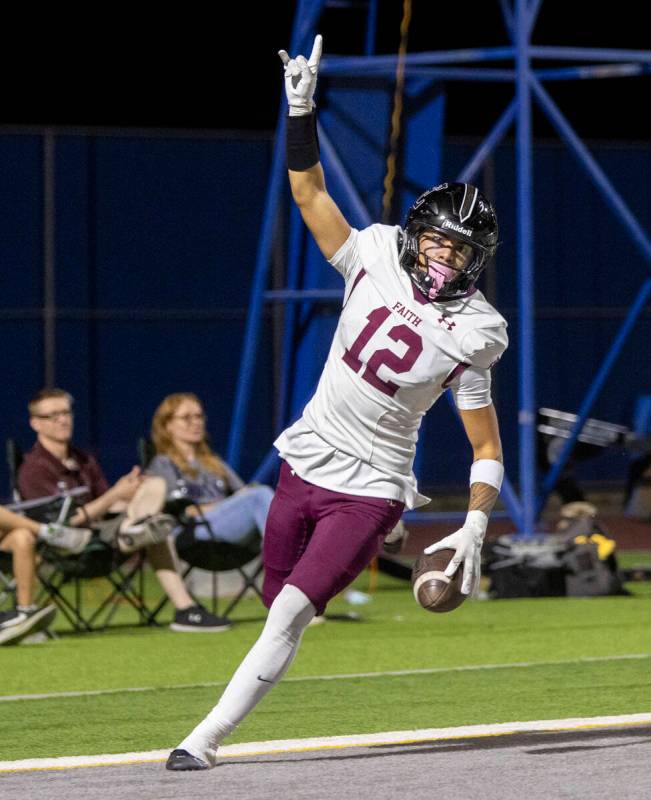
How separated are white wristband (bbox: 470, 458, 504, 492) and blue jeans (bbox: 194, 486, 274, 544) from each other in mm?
4688

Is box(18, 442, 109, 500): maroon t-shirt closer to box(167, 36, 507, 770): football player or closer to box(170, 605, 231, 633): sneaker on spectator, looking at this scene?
box(170, 605, 231, 633): sneaker on spectator

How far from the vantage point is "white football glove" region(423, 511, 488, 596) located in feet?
19.4

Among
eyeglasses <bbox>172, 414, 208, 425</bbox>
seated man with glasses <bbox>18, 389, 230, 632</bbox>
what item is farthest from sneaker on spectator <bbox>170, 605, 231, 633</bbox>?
eyeglasses <bbox>172, 414, 208, 425</bbox>

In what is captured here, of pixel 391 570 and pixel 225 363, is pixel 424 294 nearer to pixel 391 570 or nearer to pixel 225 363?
pixel 391 570

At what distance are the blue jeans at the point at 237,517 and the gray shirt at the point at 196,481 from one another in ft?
0.77

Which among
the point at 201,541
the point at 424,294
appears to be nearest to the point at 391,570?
the point at 201,541

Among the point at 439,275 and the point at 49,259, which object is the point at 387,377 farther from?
the point at 49,259

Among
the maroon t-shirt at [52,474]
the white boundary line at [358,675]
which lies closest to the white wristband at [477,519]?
the white boundary line at [358,675]

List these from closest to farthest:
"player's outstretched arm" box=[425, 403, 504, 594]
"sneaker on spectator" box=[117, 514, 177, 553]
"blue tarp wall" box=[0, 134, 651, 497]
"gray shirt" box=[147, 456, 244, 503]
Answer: "player's outstretched arm" box=[425, 403, 504, 594] < "sneaker on spectator" box=[117, 514, 177, 553] < "gray shirt" box=[147, 456, 244, 503] < "blue tarp wall" box=[0, 134, 651, 497]

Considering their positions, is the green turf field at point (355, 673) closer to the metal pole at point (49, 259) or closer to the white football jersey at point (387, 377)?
the white football jersey at point (387, 377)

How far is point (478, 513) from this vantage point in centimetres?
607

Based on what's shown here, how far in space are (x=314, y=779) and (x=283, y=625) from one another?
507 mm

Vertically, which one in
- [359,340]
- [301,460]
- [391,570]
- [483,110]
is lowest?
[391,570]

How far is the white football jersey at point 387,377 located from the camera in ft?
19.7
